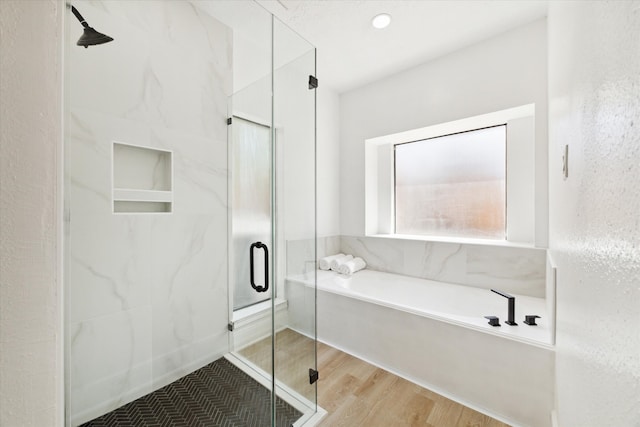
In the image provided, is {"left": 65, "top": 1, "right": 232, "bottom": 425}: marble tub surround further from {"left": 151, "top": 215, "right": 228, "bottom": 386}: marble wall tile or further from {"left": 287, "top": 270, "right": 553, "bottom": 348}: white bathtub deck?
{"left": 287, "top": 270, "right": 553, "bottom": 348}: white bathtub deck

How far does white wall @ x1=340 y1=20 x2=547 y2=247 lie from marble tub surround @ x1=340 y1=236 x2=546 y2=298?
0.57 feet

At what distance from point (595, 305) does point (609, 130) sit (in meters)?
0.34

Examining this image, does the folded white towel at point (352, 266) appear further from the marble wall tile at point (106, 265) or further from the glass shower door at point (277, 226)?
the marble wall tile at point (106, 265)

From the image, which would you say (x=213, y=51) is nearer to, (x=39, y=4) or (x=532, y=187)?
(x=39, y=4)

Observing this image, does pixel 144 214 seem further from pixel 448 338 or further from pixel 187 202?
pixel 448 338

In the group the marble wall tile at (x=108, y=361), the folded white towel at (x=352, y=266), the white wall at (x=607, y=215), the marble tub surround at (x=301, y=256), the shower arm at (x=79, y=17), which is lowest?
the marble wall tile at (x=108, y=361)

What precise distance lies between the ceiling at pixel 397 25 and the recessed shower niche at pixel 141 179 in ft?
4.21

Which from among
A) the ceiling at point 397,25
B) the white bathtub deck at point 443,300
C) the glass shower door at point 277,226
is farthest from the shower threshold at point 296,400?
the ceiling at point 397,25

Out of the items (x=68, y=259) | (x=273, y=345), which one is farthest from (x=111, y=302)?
(x=273, y=345)

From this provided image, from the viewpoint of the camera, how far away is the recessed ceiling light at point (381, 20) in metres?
1.86

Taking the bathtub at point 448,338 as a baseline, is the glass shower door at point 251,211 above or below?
above

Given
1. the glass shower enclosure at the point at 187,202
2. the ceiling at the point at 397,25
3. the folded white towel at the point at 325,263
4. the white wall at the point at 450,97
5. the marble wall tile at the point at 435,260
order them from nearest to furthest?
the glass shower enclosure at the point at 187,202 < the ceiling at the point at 397,25 < the white wall at the point at 450,97 < the marble wall tile at the point at 435,260 < the folded white towel at the point at 325,263

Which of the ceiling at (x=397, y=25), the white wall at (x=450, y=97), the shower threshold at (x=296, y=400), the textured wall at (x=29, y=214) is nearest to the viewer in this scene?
the textured wall at (x=29, y=214)

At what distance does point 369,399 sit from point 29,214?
1.83 metres
